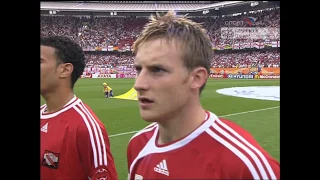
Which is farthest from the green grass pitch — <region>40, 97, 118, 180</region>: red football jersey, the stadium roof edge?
<region>40, 97, 118, 180</region>: red football jersey

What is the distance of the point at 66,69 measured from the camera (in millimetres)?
2389

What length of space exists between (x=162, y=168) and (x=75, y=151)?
0.79 metres

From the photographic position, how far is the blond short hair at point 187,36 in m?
1.67

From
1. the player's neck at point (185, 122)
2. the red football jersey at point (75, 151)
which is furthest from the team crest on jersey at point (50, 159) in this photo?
the player's neck at point (185, 122)

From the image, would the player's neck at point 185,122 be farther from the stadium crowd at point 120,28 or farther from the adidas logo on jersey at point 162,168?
the stadium crowd at point 120,28

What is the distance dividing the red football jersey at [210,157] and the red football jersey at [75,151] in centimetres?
49

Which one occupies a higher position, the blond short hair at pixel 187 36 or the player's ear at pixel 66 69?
the blond short hair at pixel 187 36

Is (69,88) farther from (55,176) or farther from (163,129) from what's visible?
(163,129)

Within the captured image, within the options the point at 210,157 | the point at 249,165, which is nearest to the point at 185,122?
the point at 210,157

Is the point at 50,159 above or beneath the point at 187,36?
beneath

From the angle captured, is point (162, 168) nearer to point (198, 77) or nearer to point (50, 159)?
point (198, 77)
